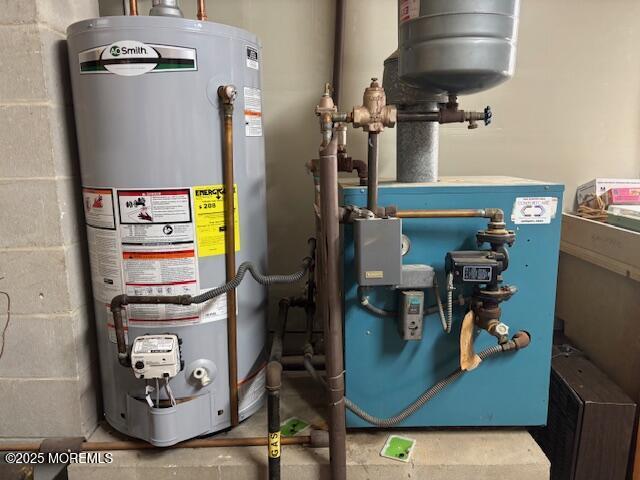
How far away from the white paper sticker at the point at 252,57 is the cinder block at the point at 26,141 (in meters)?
0.52

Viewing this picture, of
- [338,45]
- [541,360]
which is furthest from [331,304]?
[338,45]

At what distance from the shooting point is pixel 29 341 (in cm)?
121

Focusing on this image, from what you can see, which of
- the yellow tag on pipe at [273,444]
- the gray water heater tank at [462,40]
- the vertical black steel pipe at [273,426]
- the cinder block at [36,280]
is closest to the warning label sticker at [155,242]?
the cinder block at [36,280]

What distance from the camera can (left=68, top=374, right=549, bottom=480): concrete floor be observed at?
115cm

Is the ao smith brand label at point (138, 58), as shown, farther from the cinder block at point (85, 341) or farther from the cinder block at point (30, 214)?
the cinder block at point (85, 341)

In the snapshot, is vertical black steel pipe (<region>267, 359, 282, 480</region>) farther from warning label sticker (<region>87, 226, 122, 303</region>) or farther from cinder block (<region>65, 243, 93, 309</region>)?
cinder block (<region>65, 243, 93, 309</region>)

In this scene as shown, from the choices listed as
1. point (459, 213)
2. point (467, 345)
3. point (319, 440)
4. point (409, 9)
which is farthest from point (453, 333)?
point (409, 9)

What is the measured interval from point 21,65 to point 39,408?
3.04ft

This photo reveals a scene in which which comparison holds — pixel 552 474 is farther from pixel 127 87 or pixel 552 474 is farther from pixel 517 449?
pixel 127 87

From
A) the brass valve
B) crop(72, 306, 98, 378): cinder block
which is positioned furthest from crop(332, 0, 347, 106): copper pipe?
crop(72, 306, 98, 378): cinder block

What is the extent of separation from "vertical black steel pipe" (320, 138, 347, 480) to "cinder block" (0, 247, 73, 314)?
2.33 ft

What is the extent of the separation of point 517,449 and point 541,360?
9.8 inches

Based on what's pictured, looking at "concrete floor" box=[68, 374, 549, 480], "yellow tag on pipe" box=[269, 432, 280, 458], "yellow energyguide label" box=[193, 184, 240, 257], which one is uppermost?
"yellow energyguide label" box=[193, 184, 240, 257]

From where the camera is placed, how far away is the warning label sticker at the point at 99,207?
3.65ft
